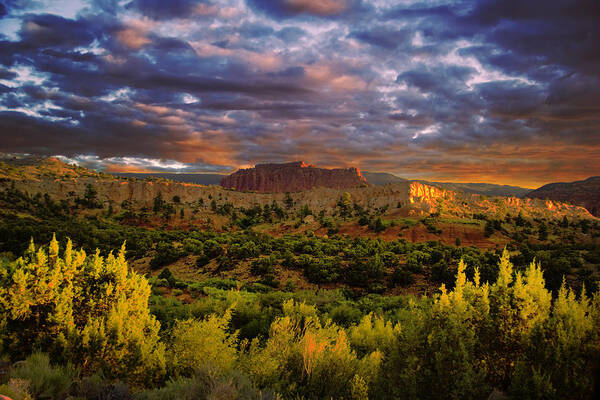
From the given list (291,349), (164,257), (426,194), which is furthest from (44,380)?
(426,194)

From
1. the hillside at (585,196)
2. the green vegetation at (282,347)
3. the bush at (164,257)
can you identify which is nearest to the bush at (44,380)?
the green vegetation at (282,347)

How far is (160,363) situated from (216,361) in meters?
1.24

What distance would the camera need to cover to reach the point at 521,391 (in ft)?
16.5

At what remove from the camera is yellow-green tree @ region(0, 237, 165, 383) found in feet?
21.7

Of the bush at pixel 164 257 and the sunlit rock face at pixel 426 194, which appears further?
the sunlit rock face at pixel 426 194

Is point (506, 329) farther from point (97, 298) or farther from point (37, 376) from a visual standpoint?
point (97, 298)

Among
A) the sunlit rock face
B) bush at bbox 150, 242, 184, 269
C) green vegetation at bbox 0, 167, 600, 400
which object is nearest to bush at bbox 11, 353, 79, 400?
green vegetation at bbox 0, 167, 600, 400

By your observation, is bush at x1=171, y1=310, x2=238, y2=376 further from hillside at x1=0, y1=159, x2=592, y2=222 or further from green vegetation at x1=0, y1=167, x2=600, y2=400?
hillside at x1=0, y1=159, x2=592, y2=222

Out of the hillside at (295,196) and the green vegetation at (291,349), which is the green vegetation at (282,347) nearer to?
the green vegetation at (291,349)

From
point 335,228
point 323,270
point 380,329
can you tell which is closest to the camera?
point 380,329

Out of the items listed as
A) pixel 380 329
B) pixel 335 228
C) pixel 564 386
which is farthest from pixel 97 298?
pixel 335 228

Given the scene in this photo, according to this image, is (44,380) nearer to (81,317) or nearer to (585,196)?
(81,317)

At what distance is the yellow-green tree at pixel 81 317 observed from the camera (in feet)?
21.7

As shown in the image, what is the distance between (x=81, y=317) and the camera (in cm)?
740
